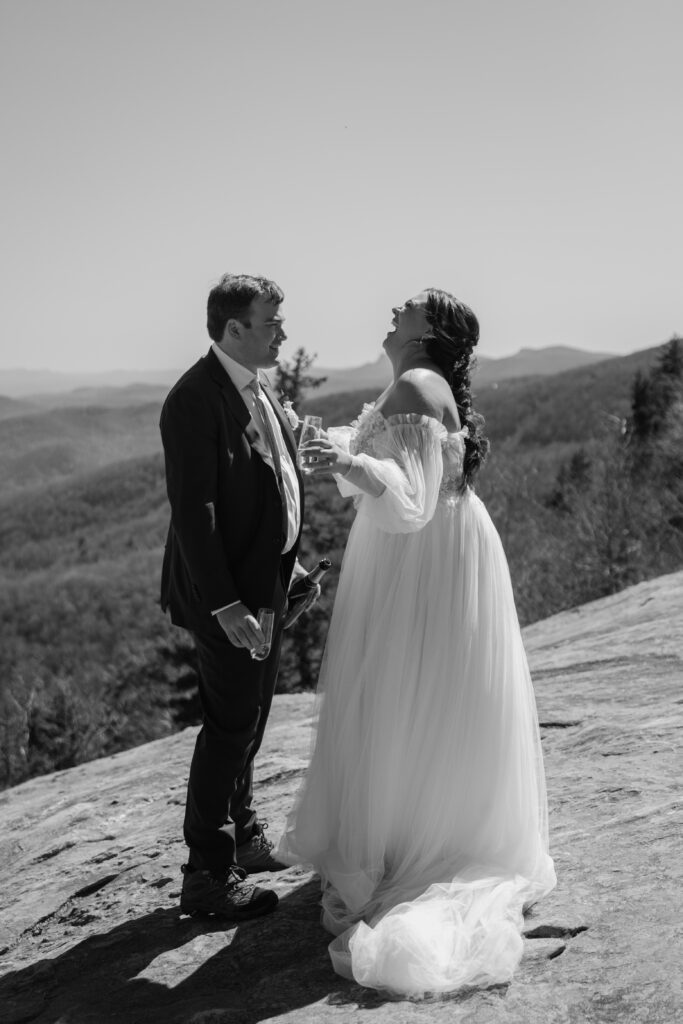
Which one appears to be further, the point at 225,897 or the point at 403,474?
the point at 225,897

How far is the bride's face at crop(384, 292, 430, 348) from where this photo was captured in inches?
168

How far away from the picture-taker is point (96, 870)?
18.0ft

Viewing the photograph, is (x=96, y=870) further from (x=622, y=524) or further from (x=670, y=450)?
(x=670, y=450)

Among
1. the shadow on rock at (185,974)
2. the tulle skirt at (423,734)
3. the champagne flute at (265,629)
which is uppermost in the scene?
the champagne flute at (265,629)

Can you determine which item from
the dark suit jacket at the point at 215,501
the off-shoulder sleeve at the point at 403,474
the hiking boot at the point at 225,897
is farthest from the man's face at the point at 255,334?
the hiking boot at the point at 225,897

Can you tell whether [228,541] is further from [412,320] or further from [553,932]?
[553,932]

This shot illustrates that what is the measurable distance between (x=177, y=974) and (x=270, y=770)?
2.47m

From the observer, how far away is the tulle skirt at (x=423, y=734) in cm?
Answer: 432

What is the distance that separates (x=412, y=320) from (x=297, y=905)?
262 centimetres

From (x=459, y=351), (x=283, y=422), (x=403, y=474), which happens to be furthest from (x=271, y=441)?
(x=459, y=351)

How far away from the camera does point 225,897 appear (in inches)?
171

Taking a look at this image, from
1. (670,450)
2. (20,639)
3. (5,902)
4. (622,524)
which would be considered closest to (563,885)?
(5,902)

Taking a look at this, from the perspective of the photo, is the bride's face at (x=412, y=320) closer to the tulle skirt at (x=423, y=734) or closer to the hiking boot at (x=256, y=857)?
the tulle skirt at (x=423, y=734)

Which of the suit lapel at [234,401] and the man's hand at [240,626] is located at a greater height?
the suit lapel at [234,401]
